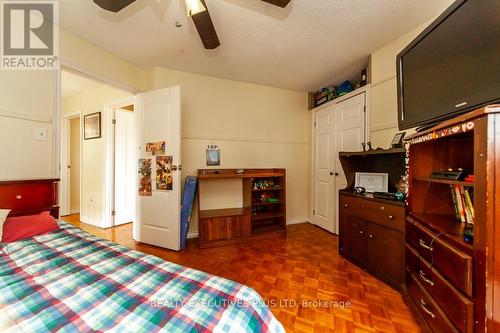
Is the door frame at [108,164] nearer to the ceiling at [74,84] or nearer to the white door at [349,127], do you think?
the ceiling at [74,84]

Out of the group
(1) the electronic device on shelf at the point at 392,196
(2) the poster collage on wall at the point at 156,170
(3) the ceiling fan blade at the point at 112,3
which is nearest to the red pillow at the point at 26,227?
(2) the poster collage on wall at the point at 156,170

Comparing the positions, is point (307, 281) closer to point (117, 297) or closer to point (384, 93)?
point (117, 297)

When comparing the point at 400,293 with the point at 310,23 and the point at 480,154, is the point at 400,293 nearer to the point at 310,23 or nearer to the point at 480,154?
the point at 480,154

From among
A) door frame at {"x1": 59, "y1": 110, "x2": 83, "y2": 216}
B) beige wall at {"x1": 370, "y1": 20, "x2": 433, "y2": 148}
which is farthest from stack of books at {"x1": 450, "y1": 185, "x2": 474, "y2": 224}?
door frame at {"x1": 59, "y1": 110, "x2": 83, "y2": 216}

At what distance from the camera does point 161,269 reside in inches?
35.6

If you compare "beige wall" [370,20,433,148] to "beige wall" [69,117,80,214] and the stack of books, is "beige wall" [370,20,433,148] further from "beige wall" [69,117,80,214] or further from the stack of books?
"beige wall" [69,117,80,214]

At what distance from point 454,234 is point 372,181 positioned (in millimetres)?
1230

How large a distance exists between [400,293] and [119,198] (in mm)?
3952

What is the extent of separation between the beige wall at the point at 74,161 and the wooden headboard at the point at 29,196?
2.96m

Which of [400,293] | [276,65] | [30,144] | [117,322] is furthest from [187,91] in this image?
[400,293]

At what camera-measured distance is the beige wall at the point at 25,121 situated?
1653 mm

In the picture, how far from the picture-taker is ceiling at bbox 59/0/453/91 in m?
1.72

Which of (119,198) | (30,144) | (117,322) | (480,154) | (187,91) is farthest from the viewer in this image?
(119,198)

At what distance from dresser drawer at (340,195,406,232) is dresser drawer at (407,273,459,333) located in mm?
412
